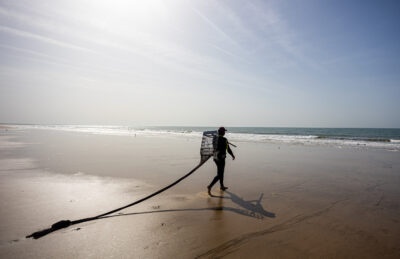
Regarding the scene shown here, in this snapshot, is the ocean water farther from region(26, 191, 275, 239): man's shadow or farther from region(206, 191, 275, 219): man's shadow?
region(26, 191, 275, 239): man's shadow

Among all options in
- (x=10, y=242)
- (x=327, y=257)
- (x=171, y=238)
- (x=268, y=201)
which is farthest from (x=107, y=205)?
(x=327, y=257)

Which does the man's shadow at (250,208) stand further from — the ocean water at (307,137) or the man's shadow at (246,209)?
the ocean water at (307,137)

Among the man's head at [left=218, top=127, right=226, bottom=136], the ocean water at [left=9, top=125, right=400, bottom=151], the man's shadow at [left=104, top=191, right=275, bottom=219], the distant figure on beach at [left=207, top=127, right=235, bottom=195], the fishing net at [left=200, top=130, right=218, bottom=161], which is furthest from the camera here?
the ocean water at [left=9, top=125, right=400, bottom=151]

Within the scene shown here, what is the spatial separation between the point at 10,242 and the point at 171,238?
2854 millimetres

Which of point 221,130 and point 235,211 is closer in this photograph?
point 235,211

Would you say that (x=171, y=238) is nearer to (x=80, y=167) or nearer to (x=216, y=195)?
(x=216, y=195)

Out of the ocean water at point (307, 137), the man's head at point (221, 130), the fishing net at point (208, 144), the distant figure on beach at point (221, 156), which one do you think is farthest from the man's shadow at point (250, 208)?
the ocean water at point (307, 137)

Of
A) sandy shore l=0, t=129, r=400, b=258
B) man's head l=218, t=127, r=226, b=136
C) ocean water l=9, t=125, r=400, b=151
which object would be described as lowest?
sandy shore l=0, t=129, r=400, b=258

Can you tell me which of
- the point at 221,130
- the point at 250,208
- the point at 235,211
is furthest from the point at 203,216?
the point at 221,130

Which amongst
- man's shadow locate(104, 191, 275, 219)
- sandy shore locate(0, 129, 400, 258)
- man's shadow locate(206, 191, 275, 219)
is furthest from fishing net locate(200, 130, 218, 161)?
man's shadow locate(104, 191, 275, 219)

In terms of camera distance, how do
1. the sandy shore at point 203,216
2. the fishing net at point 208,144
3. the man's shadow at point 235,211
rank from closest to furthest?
the sandy shore at point 203,216 < the man's shadow at point 235,211 < the fishing net at point 208,144

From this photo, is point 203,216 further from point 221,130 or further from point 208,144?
point 221,130

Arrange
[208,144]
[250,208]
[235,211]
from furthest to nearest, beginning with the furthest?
[208,144] < [250,208] < [235,211]

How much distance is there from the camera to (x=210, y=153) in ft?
23.9
